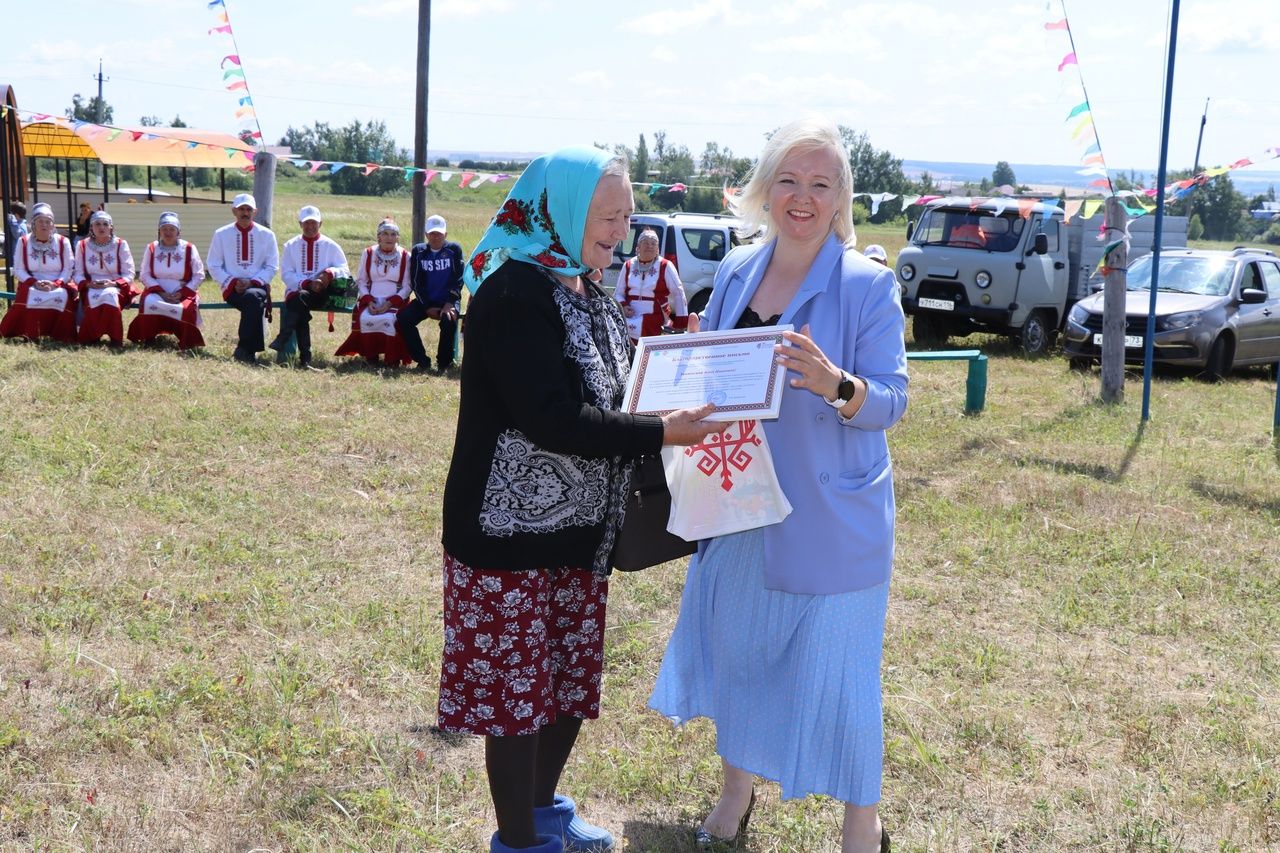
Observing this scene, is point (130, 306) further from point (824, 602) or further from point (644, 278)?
point (824, 602)

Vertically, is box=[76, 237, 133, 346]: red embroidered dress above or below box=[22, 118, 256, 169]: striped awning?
below

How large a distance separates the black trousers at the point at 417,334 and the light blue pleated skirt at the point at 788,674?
9.04 metres

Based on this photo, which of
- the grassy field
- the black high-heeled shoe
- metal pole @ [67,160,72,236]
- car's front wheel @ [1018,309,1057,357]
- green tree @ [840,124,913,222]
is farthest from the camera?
green tree @ [840,124,913,222]

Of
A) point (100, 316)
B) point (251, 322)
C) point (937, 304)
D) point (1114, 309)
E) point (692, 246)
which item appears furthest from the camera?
point (692, 246)

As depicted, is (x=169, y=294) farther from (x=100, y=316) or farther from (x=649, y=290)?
(x=649, y=290)

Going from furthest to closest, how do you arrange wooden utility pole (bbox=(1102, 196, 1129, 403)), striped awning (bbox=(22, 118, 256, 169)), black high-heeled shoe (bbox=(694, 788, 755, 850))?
striped awning (bbox=(22, 118, 256, 169)) → wooden utility pole (bbox=(1102, 196, 1129, 403)) → black high-heeled shoe (bbox=(694, 788, 755, 850))

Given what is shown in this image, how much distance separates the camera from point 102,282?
12133 millimetres

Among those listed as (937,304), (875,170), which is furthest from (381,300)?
(875,170)

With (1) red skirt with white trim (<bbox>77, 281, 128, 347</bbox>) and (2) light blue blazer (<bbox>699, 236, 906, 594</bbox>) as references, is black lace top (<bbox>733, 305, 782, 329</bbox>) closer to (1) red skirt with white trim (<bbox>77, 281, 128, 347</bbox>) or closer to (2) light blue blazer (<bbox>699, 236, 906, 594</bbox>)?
(2) light blue blazer (<bbox>699, 236, 906, 594</bbox>)

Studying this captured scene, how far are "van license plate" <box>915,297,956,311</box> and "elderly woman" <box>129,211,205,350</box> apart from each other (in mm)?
9140

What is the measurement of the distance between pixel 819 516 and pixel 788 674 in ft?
1.45

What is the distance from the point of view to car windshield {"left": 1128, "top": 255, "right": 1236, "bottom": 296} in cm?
1459

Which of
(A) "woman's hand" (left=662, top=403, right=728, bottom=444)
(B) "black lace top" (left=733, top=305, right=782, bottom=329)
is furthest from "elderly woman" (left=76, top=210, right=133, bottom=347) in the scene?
(A) "woman's hand" (left=662, top=403, right=728, bottom=444)

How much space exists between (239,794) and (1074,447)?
730cm
